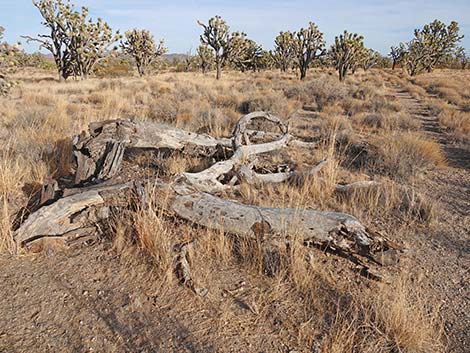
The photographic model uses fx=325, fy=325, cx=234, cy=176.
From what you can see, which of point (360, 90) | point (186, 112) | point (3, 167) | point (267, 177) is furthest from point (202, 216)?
point (360, 90)

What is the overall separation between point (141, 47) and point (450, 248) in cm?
3061

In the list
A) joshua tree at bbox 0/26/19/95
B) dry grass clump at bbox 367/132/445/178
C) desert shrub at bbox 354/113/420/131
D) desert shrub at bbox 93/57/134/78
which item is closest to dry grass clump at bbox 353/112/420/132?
desert shrub at bbox 354/113/420/131

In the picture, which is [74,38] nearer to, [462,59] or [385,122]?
[385,122]

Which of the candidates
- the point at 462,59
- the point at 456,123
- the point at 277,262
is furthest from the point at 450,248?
the point at 462,59

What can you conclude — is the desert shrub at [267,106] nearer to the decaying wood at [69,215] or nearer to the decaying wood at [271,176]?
the decaying wood at [271,176]

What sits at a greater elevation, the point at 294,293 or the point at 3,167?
the point at 3,167

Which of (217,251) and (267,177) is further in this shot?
(267,177)

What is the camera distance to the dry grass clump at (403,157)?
5582mm

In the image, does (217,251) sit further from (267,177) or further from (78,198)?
(267,177)

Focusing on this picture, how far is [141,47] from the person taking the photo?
2928 centimetres

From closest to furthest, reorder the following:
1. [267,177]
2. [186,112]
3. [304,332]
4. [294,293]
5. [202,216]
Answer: [304,332], [294,293], [202,216], [267,177], [186,112]

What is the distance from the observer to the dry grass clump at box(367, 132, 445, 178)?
5582mm

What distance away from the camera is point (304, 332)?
7.29ft

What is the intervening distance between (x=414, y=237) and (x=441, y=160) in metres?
3.47
